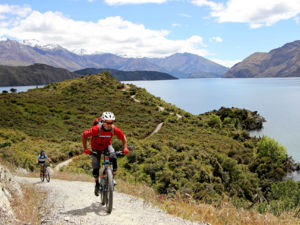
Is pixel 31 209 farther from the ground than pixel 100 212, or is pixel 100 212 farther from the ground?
pixel 31 209

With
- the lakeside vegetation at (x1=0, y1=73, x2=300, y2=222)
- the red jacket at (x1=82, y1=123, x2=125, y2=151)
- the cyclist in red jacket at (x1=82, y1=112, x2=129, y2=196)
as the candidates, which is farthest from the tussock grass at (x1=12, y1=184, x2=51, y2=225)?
the lakeside vegetation at (x1=0, y1=73, x2=300, y2=222)

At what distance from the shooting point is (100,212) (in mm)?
7770

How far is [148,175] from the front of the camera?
86.2ft

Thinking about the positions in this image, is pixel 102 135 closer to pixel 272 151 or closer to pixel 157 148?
pixel 157 148

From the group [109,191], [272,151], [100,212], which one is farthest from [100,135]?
[272,151]

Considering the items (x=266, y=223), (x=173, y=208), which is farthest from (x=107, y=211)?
(x=266, y=223)

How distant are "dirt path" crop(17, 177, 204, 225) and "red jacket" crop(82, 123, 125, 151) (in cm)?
212

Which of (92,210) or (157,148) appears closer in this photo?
(92,210)

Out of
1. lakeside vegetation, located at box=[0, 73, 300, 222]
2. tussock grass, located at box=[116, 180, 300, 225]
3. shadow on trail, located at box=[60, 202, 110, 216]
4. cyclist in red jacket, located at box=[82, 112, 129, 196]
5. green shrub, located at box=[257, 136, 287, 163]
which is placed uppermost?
cyclist in red jacket, located at box=[82, 112, 129, 196]

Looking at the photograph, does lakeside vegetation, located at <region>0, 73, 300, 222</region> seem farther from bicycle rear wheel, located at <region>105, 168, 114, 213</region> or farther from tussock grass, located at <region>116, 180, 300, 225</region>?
bicycle rear wheel, located at <region>105, 168, 114, 213</region>

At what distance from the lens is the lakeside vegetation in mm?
25625

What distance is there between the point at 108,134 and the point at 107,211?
8.15 ft

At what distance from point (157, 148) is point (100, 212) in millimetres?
29266

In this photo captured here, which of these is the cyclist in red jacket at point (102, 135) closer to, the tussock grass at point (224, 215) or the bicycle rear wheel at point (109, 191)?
the bicycle rear wheel at point (109, 191)
